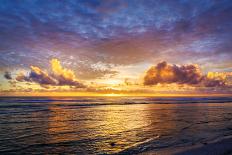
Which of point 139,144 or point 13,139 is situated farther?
point 13,139

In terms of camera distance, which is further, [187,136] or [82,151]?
[187,136]

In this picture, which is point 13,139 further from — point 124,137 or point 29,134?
point 124,137

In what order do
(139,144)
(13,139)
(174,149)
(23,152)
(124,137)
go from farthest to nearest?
(124,137), (13,139), (139,144), (174,149), (23,152)

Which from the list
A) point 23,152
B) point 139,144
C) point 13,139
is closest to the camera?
point 23,152

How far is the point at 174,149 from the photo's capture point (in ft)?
42.0

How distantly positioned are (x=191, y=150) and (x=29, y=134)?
45.0 feet

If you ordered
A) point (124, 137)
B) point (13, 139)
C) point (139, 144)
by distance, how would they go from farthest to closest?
1. point (124, 137)
2. point (13, 139)
3. point (139, 144)

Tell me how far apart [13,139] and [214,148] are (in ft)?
50.3

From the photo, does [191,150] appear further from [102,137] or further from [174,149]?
[102,137]

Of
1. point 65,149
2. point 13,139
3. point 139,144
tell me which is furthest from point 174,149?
point 13,139

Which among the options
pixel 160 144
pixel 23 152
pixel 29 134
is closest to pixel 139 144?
pixel 160 144

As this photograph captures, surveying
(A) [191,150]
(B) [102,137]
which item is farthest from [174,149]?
(B) [102,137]

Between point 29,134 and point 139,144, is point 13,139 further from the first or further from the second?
point 139,144

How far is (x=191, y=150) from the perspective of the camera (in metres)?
12.5
